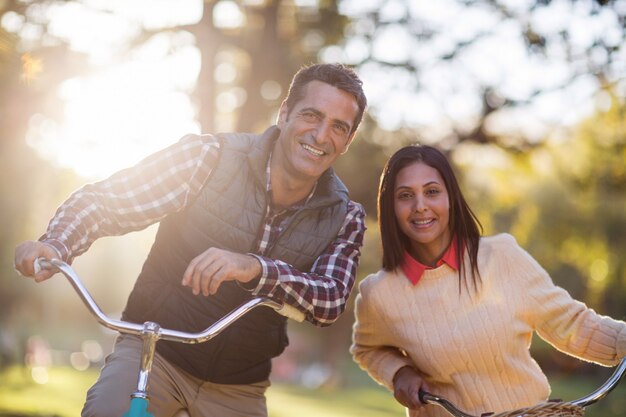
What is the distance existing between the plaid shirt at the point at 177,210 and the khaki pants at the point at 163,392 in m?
0.48

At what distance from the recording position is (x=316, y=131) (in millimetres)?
4102

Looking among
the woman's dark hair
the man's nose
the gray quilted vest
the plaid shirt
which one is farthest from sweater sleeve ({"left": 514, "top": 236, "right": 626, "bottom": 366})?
the man's nose

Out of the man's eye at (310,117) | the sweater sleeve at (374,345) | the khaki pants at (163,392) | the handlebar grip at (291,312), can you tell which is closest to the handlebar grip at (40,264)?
the khaki pants at (163,392)

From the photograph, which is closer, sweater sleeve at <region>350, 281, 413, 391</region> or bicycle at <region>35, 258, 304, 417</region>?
bicycle at <region>35, 258, 304, 417</region>

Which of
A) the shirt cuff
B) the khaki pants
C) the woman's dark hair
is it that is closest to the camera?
the shirt cuff

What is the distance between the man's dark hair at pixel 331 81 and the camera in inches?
164

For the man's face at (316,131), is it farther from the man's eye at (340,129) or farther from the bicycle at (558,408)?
the bicycle at (558,408)

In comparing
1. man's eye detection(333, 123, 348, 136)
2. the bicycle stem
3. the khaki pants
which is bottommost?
the khaki pants

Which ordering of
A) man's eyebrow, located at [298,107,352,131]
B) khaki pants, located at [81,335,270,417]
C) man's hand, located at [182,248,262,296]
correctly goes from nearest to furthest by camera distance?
man's hand, located at [182,248,262,296] → khaki pants, located at [81,335,270,417] → man's eyebrow, located at [298,107,352,131]

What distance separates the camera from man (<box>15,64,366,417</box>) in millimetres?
3904

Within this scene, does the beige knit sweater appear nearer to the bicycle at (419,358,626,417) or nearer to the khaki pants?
the bicycle at (419,358,626,417)

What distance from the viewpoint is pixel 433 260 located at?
4.28 metres

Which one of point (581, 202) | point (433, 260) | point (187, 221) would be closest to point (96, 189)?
point (187, 221)

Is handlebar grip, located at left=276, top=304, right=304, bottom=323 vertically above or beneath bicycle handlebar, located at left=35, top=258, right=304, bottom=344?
above
